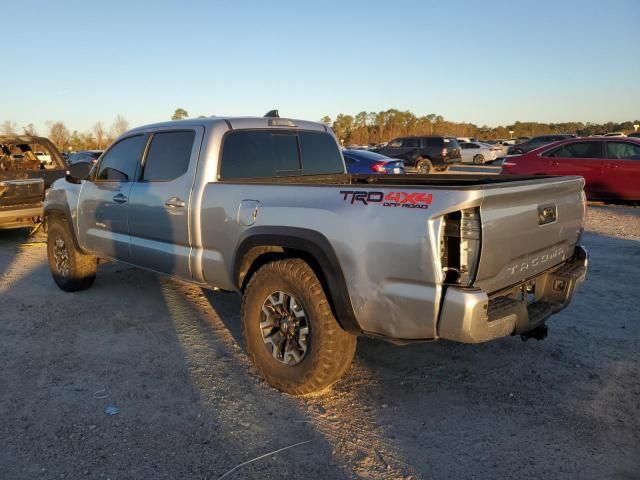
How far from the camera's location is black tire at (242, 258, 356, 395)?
129 inches

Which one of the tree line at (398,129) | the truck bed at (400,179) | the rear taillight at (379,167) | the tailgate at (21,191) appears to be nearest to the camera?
the truck bed at (400,179)

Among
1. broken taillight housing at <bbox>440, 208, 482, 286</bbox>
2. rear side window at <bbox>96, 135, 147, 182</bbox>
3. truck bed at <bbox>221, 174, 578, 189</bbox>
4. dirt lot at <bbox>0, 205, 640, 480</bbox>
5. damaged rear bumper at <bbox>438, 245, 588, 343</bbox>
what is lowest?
dirt lot at <bbox>0, 205, 640, 480</bbox>

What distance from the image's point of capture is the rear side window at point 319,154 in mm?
4879

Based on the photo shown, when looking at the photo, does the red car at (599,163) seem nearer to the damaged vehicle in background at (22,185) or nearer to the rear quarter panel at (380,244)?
the rear quarter panel at (380,244)

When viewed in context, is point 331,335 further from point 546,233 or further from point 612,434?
point 612,434

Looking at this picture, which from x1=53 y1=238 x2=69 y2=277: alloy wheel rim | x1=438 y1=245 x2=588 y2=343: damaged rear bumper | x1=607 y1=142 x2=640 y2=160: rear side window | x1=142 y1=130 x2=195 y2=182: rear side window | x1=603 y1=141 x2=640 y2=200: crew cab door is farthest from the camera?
x1=607 y1=142 x2=640 y2=160: rear side window

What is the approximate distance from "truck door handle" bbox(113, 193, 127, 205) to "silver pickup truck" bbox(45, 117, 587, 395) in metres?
0.03

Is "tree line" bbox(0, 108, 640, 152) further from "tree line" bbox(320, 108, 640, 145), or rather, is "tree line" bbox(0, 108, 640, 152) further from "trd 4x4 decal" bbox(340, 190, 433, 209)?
"trd 4x4 decal" bbox(340, 190, 433, 209)

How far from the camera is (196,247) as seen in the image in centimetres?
417

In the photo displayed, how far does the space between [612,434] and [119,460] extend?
2839 millimetres

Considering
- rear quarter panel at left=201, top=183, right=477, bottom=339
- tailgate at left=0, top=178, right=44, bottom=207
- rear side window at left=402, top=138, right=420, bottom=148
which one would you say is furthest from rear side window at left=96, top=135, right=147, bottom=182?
rear side window at left=402, top=138, right=420, bottom=148

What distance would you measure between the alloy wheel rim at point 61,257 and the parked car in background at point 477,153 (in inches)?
1170

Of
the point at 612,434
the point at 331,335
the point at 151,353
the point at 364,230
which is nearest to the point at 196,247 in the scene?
the point at 151,353

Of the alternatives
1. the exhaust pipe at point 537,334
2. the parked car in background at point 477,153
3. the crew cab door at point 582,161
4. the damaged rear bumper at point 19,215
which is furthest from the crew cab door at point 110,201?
the parked car in background at point 477,153
